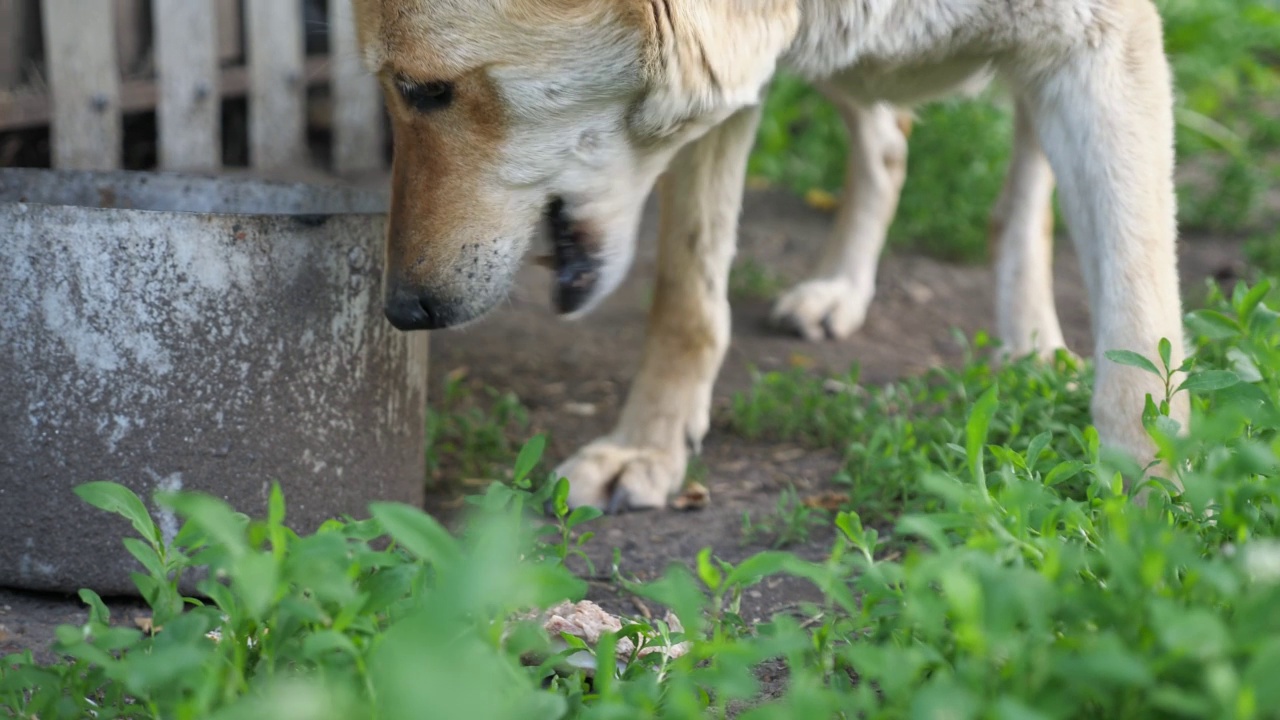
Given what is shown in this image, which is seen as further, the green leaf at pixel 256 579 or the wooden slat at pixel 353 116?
the wooden slat at pixel 353 116

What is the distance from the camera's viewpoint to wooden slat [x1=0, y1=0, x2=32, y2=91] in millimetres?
3832

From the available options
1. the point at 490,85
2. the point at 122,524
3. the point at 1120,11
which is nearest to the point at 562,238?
the point at 490,85

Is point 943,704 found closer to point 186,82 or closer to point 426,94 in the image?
point 426,94

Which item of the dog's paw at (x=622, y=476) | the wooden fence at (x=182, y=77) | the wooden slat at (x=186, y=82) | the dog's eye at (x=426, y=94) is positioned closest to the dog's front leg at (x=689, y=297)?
the dog's paw at (x=622, y=476)

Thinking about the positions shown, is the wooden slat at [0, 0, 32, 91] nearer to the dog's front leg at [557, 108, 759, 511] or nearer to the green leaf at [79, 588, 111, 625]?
the dog's front leg at [557, 108, 759, 511]

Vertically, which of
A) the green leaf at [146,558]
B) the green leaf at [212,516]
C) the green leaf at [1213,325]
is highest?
the green leaf at [1213,325]

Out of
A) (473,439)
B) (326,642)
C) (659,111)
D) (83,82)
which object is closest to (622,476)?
(473,439)

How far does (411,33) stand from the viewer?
2199 mm

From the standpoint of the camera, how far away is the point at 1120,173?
242 cm

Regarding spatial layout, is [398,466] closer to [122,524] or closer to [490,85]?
[122,524]

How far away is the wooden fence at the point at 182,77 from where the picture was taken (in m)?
3.83

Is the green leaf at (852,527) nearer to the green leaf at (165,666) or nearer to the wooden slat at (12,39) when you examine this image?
the green leaf at (165,666)

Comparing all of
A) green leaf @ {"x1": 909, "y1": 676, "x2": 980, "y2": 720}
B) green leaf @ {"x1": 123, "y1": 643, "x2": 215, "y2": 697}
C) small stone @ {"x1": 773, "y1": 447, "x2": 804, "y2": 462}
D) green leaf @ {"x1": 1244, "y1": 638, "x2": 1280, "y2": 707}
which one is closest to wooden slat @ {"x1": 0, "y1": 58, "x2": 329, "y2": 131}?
small stone @ {"x1": 773, "y1": 447, "x2": 804, "y2": 462}

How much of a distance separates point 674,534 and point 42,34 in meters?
2.77
